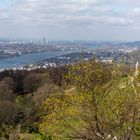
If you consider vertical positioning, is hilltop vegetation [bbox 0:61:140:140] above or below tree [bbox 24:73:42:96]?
above

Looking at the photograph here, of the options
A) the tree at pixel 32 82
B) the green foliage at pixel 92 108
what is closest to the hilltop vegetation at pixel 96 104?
the green foliage at pixel 92 108

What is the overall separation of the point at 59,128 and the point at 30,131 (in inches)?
949

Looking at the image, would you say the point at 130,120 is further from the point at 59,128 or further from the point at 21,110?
the point at 21,110

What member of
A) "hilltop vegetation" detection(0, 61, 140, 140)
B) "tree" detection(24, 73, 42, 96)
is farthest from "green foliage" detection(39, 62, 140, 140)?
"tree" detection(24, 73, 42, 96)

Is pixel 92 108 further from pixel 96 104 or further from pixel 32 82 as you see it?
pixel 32 82

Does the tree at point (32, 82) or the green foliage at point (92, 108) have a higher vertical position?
the green foliage at point (92, 108)

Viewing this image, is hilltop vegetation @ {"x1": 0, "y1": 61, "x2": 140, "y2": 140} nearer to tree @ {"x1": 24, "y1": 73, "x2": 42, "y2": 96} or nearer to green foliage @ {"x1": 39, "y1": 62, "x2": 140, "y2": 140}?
green foliage @ {"x1": 39, "y1": 62, "x2": 140, "y2": 140}

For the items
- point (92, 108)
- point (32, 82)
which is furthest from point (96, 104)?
point (32, 82)

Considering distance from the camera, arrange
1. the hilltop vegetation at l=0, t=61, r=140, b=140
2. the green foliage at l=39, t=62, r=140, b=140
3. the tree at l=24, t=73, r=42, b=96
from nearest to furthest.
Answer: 1. the hilltop vegetation at l=0, t=61, r=140, b=140
2. the green foliage at l=39, t=62, r=140, b=140
3. the tree at l=24, t=73, r=42, b=96

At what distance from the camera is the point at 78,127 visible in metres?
12.1

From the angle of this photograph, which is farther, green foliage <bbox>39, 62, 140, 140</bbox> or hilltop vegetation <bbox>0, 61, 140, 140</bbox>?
green foliage <bbox>39, 62, 140, 140</bbox>

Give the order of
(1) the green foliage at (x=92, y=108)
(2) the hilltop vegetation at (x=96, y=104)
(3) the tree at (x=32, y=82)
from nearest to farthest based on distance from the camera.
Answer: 1. (2) the hilltop vegetation at (x=96, y=104)
2. (1) the green foliage at (x=92, y=108)
3. (3) the tree at (x=32, y=82)

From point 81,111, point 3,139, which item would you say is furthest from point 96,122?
point 3,139

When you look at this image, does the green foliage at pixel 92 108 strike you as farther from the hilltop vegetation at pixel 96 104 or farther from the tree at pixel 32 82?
the tree at pixel 32 82
